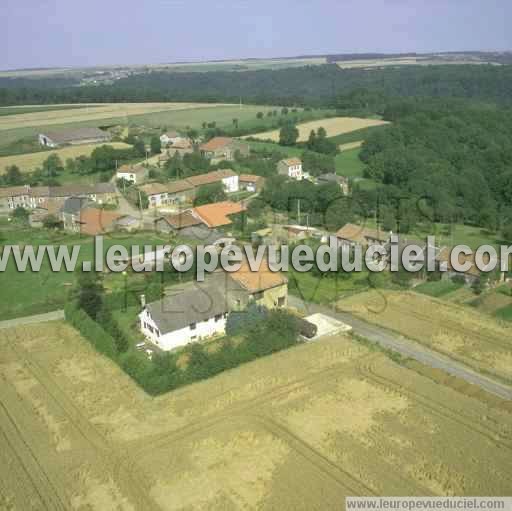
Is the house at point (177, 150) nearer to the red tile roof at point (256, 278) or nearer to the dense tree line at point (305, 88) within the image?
the red tile roof at point (256, 278)

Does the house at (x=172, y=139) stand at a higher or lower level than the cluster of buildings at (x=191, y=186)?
higher

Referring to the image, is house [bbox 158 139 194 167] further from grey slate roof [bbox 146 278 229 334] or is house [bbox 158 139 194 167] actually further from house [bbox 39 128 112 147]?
grey slate roof [bbox 146 278 229 334]

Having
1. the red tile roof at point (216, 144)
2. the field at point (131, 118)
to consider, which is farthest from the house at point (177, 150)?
the field at point (131, 118)

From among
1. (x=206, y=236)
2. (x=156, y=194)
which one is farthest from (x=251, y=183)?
(x=206, y=236)

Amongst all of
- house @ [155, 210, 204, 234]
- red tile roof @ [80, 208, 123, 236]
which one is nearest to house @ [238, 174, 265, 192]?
house @ [155, 210, 204, 234]

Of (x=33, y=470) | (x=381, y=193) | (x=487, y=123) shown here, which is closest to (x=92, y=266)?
(x=33, y=470)

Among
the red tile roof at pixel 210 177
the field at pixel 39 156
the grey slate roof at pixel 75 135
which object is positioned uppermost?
the grey slate roof at pixel 75 135
